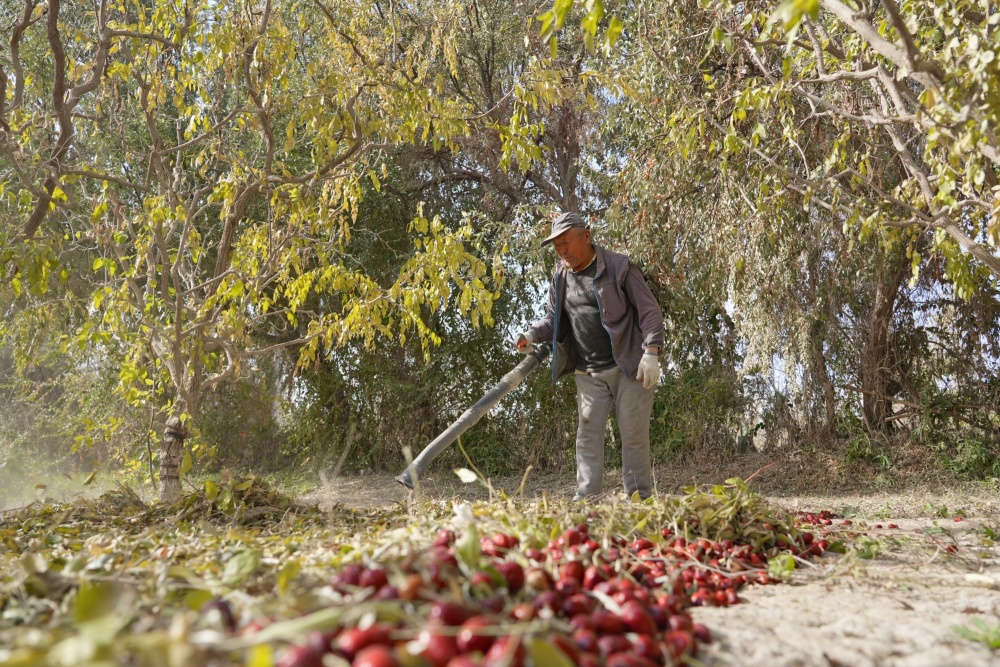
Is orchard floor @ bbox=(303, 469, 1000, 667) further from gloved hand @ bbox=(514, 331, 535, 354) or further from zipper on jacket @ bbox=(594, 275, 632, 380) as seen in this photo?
gloved hand @ bbox=(514, 331, 535, 354)

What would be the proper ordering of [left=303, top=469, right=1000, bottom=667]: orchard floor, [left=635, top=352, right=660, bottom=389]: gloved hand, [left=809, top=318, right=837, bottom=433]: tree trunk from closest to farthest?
[left=303, top=469, right=1000, bottom=667]: orchard floor → [left=635, top=352, right=660, bottom=389]: gloved hand → [left=809, top=318, right=837, bottom=433]: tree trunk

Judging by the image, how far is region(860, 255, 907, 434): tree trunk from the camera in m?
5.92

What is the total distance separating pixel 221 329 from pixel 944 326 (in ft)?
17.7

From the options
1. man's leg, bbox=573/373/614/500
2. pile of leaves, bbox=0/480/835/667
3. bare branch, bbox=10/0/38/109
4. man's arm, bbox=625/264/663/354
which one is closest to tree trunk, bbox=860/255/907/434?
man's arm, bbox=625/264/663/354

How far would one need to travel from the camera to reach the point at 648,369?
3494 mm

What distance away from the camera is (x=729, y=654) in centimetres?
143

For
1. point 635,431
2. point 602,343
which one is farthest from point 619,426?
point 602,343

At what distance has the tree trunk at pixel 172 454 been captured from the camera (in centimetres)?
408

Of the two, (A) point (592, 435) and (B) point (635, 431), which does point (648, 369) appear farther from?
(A) point (592, 435)

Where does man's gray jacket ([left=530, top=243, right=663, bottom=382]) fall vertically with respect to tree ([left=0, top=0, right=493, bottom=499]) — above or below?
below

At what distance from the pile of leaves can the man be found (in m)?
0.90

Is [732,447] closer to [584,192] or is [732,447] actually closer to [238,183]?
[584,192]

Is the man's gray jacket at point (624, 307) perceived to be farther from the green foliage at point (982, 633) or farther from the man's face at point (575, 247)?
the green foliage at point (982, 633)

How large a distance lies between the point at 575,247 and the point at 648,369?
757 millimetres
